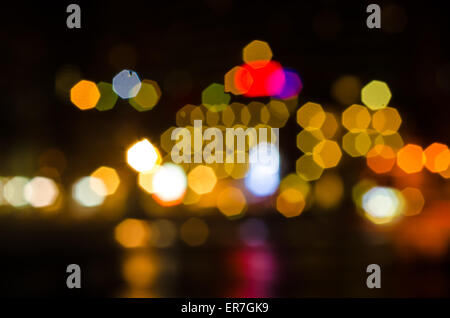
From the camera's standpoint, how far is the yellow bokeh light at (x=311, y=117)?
32156 mm

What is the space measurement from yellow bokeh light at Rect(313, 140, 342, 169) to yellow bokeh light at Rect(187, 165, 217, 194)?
5.34m

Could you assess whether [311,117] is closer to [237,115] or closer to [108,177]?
[237,115]

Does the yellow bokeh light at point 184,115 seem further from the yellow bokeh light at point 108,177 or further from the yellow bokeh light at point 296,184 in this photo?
the yellow bokeh light at point 296,184

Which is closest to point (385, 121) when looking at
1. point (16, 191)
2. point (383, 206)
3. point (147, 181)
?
point (383, 206)

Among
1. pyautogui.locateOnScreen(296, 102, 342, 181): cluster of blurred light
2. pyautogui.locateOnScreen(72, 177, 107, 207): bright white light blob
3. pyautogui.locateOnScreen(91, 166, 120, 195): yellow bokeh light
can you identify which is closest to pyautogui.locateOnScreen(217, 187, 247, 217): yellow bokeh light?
pyautogui.locateOnScreen(91, 166, 120, 195): yellow bokeh light

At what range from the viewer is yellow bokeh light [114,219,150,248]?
12.0 m

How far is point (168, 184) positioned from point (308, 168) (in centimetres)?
940

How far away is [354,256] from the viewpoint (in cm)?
962

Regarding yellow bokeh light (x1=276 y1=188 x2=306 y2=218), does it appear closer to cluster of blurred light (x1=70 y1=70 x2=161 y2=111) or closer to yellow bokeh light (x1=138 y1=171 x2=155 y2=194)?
yellow bokeh light (x1=138 y1=171 x2=155 y2=194)

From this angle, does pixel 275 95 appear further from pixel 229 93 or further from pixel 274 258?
pixel 274 258
